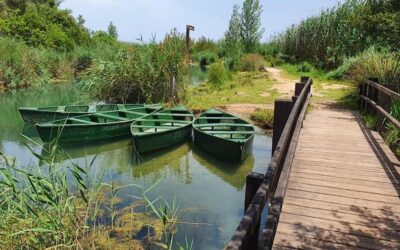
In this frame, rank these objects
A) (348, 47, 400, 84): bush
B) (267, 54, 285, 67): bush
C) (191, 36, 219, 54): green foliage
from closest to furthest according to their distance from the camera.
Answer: (348, 47, 400, 84): bush
(267, 54, 285, 67): bush
(191, 36, 219, 54): green foliage

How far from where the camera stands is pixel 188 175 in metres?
8.31

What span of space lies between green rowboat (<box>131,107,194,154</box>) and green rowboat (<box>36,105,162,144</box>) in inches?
31.4

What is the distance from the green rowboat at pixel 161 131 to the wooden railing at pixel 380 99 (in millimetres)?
4687

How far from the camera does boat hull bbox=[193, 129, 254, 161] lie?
8.27m

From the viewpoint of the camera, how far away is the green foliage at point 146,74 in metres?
14.7

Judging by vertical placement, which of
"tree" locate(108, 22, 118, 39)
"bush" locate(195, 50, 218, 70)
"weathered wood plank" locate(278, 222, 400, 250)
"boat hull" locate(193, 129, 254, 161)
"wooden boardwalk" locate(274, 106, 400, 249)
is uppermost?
"tree" locate(108, 22, 118, 39)

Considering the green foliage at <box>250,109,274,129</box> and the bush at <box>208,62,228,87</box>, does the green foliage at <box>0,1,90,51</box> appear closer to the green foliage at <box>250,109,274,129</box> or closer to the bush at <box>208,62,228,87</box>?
the bush at <box>208,62,228,87</box>

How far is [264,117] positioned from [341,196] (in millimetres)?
7563

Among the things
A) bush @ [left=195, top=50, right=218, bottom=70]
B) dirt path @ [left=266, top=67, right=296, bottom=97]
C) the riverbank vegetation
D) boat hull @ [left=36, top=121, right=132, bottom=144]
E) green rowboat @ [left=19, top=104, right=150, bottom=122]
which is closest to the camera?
the riverbank vegetation

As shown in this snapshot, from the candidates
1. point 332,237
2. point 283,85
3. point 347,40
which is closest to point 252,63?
point 347,40

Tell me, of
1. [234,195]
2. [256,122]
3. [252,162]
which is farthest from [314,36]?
[234,195]

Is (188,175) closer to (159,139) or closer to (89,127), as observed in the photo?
(159,139)

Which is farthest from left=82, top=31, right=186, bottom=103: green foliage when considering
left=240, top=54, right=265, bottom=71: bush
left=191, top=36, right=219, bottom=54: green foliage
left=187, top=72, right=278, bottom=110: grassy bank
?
left=191, top=36, right=219, bottom=54: green foliage

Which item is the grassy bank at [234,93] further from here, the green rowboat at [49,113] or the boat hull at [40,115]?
the boat hull at [40,115]
